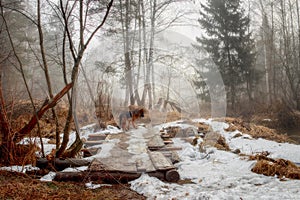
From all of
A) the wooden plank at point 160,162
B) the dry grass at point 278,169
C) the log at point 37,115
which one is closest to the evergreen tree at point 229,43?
the dry grass at point 278,169

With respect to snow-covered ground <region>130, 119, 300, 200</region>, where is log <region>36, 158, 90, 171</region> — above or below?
above

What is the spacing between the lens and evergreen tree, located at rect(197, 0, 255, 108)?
1429cm

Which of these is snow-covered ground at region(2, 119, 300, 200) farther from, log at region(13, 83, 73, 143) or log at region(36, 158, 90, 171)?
log at region(13, 83, 73, 143)

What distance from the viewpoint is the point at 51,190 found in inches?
99.9

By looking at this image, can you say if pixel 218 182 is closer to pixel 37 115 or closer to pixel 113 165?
pixel 113 165

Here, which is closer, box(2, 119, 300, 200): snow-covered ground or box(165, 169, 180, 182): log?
box(2, 119, 300, 200): snow-covered ground

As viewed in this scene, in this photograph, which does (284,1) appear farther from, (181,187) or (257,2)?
(181,187)

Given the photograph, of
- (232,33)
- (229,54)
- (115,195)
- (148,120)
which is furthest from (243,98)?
(115,195)

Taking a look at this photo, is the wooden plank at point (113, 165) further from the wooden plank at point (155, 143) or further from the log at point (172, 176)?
the wooden plank at point (155, 143)

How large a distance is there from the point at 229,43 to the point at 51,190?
13992 millimetres

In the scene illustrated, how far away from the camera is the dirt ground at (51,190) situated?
228 cm

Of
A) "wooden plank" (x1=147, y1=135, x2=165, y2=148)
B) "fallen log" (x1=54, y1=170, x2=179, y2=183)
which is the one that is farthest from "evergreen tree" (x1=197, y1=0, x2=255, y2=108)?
"fallen log" (x1=54, y1=170, x2=179, y2=183)

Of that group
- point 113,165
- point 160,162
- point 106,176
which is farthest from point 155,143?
point 106,176

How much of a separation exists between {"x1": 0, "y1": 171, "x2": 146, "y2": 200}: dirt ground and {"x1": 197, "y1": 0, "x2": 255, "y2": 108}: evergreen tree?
41.1ft
